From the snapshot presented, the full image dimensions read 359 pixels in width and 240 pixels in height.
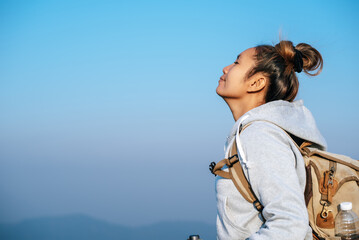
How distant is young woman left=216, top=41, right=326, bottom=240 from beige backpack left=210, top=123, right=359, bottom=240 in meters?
0.05

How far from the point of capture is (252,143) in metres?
2.15

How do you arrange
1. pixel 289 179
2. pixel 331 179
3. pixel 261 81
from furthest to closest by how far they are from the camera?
1. pixel 261 81
2. pixel 331 179
3. pixel 289 179

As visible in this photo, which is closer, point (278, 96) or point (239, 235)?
point (239, 235)

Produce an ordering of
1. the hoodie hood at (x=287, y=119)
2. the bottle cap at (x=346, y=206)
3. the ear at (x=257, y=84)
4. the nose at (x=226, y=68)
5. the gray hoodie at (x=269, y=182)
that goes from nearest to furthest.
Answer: the gray hoodie at (x=269, y=182) → the bottle cap at (x=346, y=206) → the hoodie hood at (x=287, y=119) → the ear at (x=257, y=84) → the nose at (x=226, y=68)

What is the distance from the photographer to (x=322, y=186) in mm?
2225

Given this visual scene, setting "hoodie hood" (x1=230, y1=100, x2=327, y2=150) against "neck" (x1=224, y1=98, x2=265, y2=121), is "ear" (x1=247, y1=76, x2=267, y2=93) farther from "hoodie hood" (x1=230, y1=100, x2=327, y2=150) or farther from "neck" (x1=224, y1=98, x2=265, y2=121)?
"hoodie hood" (x1=230, y1=100, x2=327, y2=150)

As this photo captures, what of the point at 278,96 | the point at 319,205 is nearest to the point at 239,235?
the point at 319,205

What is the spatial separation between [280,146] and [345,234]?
0.57 m

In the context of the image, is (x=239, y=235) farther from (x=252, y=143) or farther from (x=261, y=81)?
(x=261, y=81)

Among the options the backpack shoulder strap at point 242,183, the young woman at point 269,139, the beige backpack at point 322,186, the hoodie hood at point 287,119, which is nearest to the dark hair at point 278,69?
the young woman at point 269,139

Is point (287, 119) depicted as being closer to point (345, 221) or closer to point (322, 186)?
point (322, 186)

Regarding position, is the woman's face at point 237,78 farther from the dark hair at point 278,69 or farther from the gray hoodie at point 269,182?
the gray hoodie at point 269,182

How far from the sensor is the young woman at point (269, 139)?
6.60 feet

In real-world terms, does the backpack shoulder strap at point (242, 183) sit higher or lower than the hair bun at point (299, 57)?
lower
